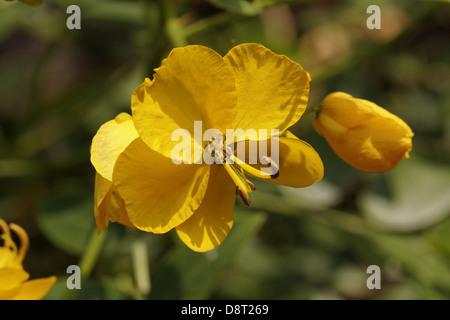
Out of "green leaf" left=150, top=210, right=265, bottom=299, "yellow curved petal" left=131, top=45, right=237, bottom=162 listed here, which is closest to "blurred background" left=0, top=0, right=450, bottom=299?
"green leaf" left=150, top=210, right=265, bottom=299

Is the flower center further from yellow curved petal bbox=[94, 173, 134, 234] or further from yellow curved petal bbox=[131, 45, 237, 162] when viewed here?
yellow curved petal bbox=[94, 173, 134, 234]

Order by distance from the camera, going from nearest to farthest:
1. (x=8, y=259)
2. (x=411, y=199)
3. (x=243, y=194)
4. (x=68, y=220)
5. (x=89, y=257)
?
(x=243, y=194)
(x=8, y=259)
(x=89, y=257)
(x=68, y=220)
(x=411, y=199)

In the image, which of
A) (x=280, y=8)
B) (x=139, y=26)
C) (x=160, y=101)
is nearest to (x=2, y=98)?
(x=139, y=26)

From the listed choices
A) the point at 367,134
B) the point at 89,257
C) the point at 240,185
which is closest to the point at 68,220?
the point at 89,257

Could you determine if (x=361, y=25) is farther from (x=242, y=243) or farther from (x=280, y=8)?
(x=242, y=243)

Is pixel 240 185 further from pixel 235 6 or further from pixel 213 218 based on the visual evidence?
pixel 235 6

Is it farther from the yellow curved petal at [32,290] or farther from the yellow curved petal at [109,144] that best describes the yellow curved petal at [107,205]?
the yellow curved petal at [32,290]
